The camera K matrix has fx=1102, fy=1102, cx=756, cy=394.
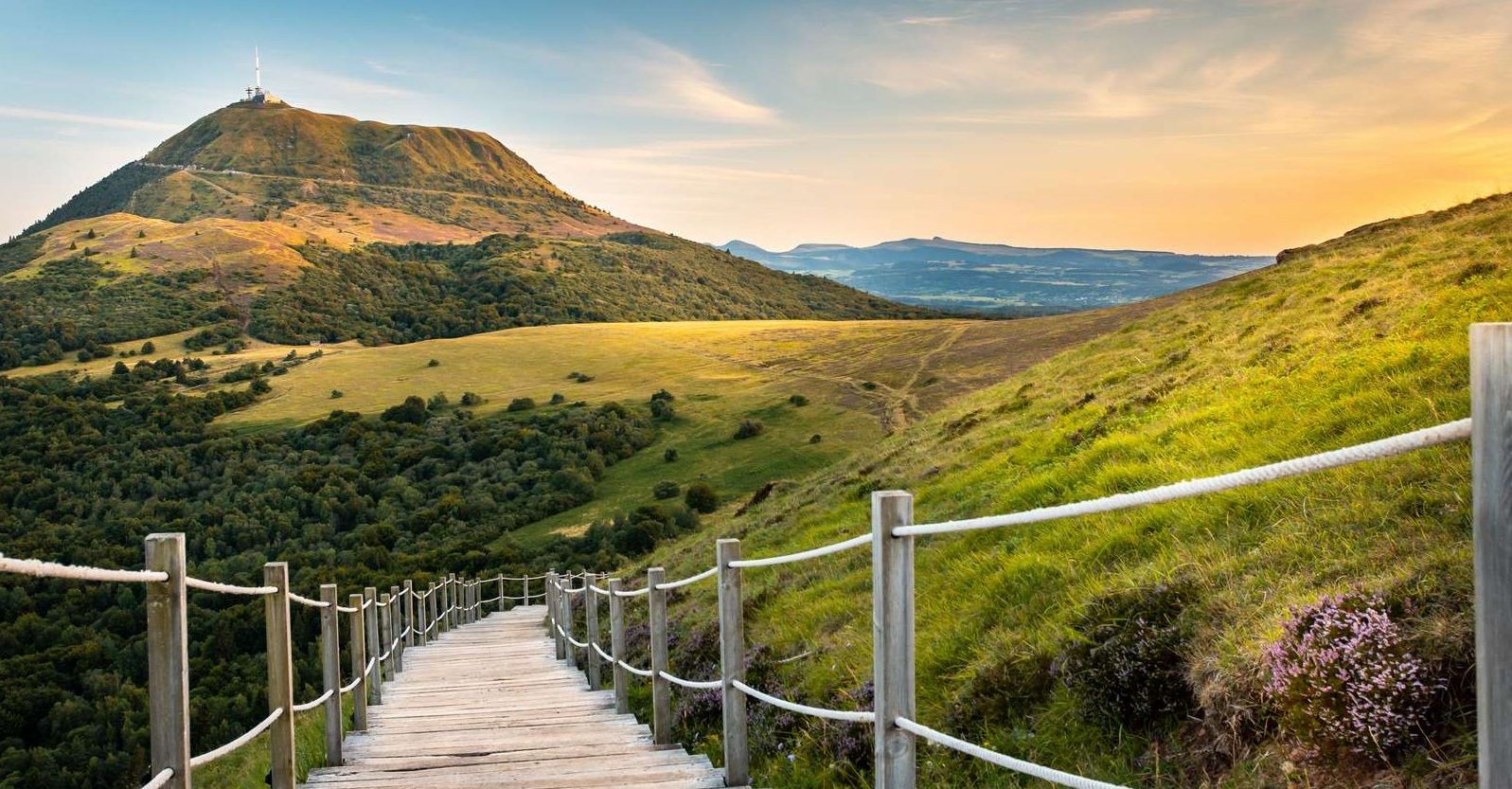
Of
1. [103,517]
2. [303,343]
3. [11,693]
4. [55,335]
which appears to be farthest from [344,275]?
[11,693]

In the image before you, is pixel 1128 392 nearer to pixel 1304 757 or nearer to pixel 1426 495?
pixel 1426 495

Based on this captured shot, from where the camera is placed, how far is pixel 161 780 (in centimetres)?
349

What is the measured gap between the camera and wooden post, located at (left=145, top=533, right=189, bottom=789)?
3.57 metres

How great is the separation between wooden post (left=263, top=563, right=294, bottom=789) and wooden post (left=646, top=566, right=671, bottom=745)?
2.47m

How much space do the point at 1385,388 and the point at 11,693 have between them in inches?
1863

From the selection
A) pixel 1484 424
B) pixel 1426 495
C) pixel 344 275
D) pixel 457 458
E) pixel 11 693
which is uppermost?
pixel 344 275

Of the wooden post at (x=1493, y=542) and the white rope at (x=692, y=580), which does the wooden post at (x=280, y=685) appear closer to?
the white rope at (x=692, y=580)

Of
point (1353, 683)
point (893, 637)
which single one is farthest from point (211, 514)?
point (1353, 683)

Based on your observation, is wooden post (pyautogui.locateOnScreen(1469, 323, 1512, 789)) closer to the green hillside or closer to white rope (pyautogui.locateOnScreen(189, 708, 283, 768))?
the green hillside

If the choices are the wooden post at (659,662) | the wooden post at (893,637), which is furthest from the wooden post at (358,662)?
the wooden post at (893,637)

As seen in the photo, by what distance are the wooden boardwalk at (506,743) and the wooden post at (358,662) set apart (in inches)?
6.3

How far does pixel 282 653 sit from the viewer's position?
18.8ft

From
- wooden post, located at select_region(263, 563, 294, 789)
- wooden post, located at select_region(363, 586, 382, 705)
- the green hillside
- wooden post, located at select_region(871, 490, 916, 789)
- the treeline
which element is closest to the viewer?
wooden post, located at select_region(871, 490, 916, 789)

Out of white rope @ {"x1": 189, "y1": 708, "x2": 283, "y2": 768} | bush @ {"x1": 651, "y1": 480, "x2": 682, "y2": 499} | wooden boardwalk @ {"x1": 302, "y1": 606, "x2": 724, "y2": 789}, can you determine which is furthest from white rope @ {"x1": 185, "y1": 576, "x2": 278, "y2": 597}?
bush @ {"x1": 651, "y1": 480, "x2": 682, "y2": 499}
